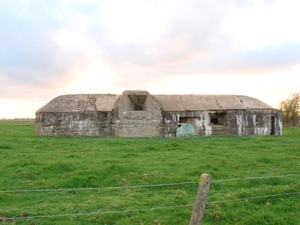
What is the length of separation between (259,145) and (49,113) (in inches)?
569

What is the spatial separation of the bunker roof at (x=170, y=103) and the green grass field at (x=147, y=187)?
9312 mm

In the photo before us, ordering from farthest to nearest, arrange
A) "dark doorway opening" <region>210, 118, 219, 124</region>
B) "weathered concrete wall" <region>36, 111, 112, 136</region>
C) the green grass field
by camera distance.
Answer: "dark doorway opening" <region>210, 118, 219, 124</region> → "weathered concrete wall" <region>36, 111, 112, 136</region> → the green grass field

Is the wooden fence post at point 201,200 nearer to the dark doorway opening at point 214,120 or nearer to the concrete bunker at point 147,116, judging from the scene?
the concrete bunker at point 147,116

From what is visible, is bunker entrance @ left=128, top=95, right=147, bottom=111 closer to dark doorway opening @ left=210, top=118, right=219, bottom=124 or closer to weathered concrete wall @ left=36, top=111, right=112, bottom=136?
weathered concrete wall @ left=36, top=111, right=112, bottom=136

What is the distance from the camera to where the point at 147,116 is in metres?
23.7

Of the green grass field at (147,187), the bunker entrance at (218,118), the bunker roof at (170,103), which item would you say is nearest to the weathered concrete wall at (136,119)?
the bunker roof at (170,103)

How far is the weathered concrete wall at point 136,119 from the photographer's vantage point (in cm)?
2358

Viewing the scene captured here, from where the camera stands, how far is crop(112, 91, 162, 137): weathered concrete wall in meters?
23.6

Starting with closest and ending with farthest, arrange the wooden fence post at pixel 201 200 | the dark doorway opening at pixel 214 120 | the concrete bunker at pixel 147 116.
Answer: the wooden fence post at pixel 201 200 → the concrete bunker at pixel 147 116 → the dark doorway opening at pixel 214 120

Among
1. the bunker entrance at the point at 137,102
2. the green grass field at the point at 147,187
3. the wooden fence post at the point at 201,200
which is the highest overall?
the bunker entrance at the point at 137,102

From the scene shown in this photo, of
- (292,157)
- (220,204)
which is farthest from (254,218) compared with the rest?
(292,157)

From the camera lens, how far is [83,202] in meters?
8.06

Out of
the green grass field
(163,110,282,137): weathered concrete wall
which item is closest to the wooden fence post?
the green grass field

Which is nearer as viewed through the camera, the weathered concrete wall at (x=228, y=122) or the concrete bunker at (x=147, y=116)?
the concrete bunker at (x=147, y=116)
